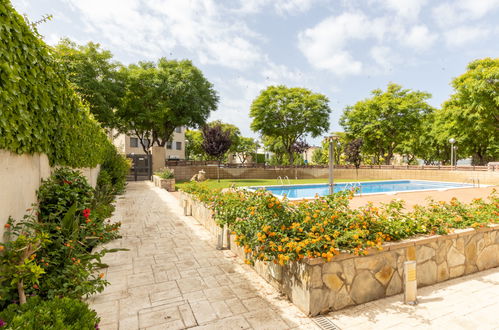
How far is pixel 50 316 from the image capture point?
74.7 inches

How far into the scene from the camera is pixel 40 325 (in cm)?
178

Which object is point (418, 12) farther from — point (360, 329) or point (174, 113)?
point (174, 113)

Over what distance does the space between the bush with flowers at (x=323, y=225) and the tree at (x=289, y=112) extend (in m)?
27.4

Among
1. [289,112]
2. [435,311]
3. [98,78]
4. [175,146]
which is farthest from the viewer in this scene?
[175,146]

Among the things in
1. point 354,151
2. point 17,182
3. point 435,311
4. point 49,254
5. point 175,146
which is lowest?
point 435,311

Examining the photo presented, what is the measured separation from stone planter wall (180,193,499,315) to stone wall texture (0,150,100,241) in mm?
3587

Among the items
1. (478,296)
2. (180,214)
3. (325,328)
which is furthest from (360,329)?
(180,214)

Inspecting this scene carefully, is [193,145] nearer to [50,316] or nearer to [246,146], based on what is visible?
[246,146]

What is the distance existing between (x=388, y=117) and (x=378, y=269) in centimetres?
3570

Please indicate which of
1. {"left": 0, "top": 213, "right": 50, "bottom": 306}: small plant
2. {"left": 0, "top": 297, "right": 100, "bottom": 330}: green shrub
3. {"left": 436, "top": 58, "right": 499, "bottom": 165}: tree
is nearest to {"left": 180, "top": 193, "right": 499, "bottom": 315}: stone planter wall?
{"left": 0, "top": 297, "right": 100, "bottom": 330}: green shrub

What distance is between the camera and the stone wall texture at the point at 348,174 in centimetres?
2481

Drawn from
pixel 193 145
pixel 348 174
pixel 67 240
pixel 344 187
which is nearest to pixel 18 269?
pixel 67 240

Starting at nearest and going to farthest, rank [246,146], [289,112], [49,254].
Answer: [49,254] → [289,112] → [246,146]

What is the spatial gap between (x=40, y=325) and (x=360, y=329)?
3099 mm
